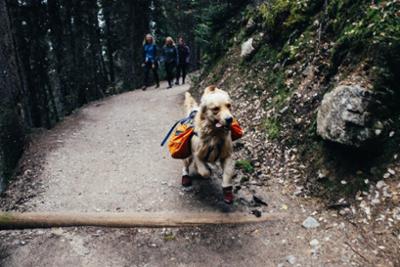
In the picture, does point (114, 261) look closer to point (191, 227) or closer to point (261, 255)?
point (191, 227)

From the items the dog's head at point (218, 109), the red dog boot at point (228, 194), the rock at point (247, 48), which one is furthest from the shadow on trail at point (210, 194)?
the rock at point (247, 48)

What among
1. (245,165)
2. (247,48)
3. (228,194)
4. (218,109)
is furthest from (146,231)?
(247,48)

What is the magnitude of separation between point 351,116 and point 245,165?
8.05 feet

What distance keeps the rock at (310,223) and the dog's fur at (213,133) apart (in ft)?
4.44

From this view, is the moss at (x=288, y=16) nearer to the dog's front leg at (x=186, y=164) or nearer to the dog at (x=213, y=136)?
the dog at (x=213, y=136)

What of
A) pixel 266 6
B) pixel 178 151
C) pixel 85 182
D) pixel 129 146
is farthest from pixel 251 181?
pixel 266 6

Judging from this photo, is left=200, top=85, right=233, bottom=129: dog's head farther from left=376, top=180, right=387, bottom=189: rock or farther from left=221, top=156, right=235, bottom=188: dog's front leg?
left=376, top=180, right=387, bottom=189: rock

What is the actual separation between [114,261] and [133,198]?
5.59 feet

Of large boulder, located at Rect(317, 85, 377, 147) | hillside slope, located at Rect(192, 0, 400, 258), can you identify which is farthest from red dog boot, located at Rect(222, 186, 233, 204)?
large boulder, located at Rect(317, 85, 377, 147)

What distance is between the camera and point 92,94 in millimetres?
22578

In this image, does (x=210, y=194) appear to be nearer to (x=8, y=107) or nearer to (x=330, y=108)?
(x=330, y=108)

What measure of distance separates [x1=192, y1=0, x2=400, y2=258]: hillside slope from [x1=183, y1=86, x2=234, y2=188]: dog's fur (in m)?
1.00

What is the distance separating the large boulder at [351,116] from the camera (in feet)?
16.6

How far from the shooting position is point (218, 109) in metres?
5.23
